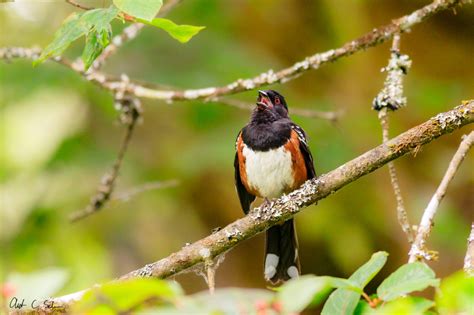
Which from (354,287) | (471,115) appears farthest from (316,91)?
(354,287)

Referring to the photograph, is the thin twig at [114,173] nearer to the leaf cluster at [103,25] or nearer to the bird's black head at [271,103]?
the bird's black head at [271,103]

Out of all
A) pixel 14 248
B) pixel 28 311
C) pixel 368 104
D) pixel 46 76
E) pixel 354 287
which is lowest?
pixel 354 287

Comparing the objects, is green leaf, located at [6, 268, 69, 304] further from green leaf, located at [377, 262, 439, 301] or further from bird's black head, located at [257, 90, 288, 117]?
bird's black head, located at [257, 90, 288, 117]

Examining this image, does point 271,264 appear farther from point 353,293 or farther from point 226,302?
point 226,302

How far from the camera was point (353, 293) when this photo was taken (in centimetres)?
172

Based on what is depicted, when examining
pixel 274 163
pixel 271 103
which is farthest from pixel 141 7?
pixel 271 103

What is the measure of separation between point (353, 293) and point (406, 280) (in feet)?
0.67

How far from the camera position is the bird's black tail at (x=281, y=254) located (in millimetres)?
4285

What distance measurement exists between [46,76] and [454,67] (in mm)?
3353

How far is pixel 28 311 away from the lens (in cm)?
260

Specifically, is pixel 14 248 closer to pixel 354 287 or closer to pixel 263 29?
pixel 263 29

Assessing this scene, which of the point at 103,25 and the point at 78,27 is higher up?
the point at 78,27

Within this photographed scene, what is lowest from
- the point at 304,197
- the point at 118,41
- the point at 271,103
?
the point at 304,197

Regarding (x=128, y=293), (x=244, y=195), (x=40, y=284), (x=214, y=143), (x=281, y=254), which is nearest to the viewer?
(x=128, y=293)
